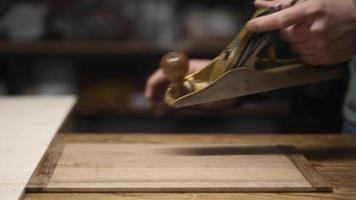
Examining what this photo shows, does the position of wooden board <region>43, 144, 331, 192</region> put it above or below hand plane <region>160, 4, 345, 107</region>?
below

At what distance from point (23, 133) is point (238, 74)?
0.40 metres

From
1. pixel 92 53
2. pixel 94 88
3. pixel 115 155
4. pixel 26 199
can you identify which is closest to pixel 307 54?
pixel 115 155

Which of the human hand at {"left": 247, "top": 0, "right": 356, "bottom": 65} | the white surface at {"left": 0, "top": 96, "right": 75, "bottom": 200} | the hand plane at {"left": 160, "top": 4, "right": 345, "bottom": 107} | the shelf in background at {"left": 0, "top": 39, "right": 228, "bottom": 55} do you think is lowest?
the shelf in background at {"left": 0, "top": 39, "right": 228, "bottom": 55}

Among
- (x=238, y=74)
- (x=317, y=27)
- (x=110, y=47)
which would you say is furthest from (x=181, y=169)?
(x=110, y=47)

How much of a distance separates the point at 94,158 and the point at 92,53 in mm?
1107

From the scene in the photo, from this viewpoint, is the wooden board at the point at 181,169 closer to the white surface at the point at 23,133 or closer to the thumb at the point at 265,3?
the white surface at the point at 23,133

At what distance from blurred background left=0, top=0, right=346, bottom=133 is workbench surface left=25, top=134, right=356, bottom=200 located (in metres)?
0.80

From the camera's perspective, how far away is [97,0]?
6.29ft

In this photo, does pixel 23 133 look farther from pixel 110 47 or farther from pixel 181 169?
pixel 110 47

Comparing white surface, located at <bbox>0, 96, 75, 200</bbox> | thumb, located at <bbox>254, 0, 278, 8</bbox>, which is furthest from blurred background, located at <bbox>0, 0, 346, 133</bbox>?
thumb, located at <bbox>254, 0, 278, 8</bbox>

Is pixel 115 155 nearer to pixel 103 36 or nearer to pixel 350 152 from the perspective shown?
pixel 350 152

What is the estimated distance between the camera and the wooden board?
0.69m

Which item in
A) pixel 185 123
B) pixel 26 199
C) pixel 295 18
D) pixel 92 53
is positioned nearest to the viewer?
pixel 26 199

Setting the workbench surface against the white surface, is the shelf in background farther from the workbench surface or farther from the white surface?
the workbench surface
